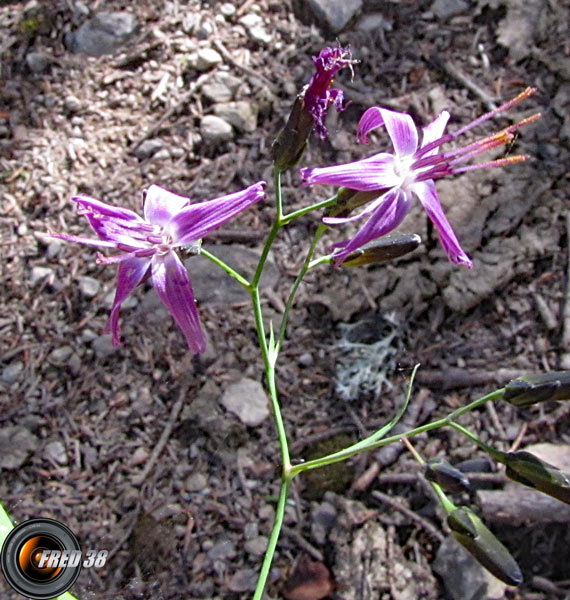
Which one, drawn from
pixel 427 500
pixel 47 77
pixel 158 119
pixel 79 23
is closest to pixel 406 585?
pixel 427 500

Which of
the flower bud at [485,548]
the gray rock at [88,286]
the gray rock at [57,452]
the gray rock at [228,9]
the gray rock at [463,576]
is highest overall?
the gray rock at [228,9]

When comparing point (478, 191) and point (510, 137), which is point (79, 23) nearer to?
point (478, 191)

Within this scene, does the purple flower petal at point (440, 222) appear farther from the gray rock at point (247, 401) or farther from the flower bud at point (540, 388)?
the gray rock at point (247, 401)

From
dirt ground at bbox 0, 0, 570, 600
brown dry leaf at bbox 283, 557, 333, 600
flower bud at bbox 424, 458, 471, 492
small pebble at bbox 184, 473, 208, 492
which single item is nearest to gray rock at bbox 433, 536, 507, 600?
dirt ground at bbox 0, 0, 570, 600

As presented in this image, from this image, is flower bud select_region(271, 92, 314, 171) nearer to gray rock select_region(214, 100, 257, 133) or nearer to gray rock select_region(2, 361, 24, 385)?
A: gray rock select_region(214, 100, 257, 133)

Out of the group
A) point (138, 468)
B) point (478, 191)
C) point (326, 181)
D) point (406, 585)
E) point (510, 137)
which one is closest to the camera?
point (326, 181)

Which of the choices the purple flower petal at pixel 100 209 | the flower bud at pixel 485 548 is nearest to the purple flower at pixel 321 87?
the purple flower petal at pixel 100 209
